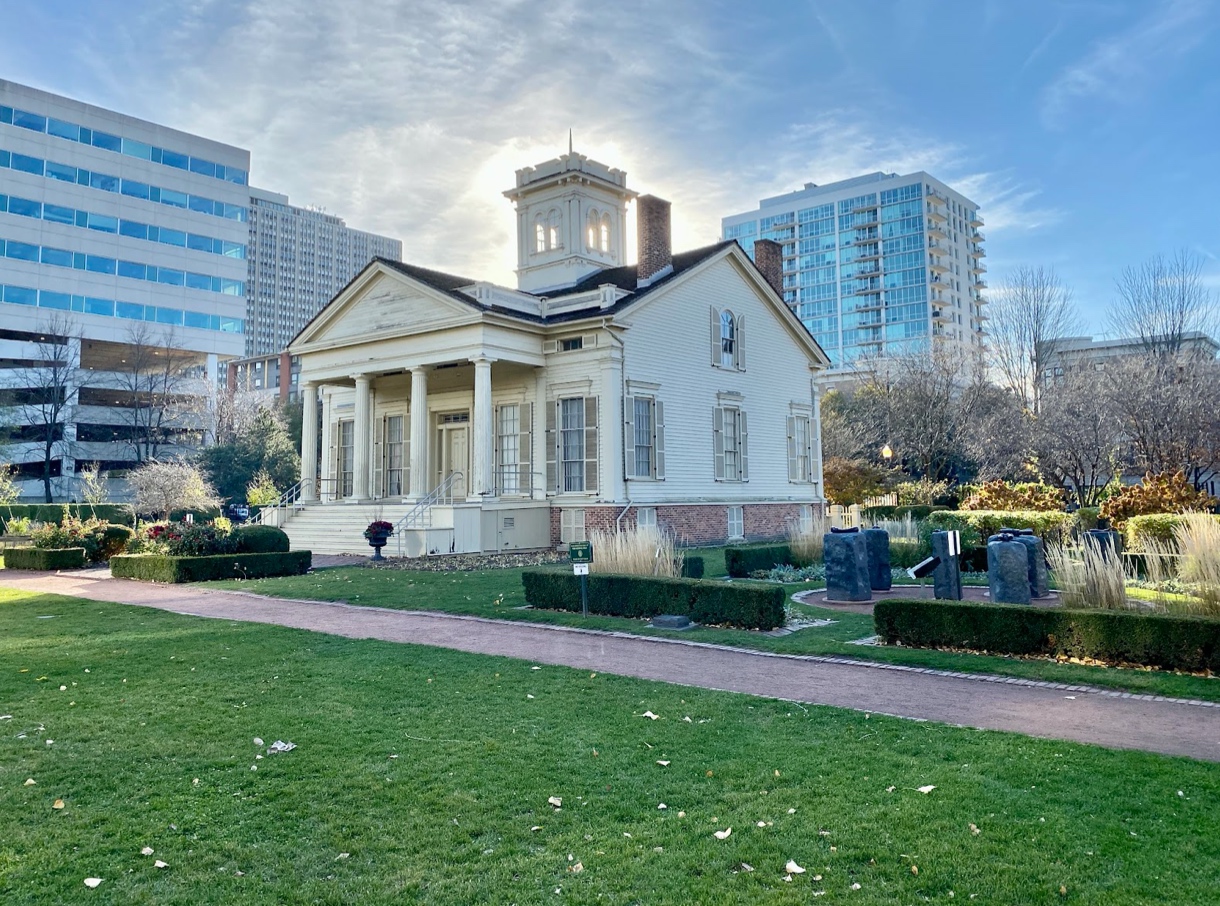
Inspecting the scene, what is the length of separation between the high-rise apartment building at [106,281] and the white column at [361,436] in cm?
2924

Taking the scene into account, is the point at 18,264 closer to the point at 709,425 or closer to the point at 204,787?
the point at 709,425

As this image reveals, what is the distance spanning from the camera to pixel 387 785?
5316 millimetres

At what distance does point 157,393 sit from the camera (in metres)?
52.8

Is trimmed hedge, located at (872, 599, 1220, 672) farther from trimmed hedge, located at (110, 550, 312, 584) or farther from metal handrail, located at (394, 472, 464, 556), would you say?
metal handrail, located at (394, 472, 464, 556)

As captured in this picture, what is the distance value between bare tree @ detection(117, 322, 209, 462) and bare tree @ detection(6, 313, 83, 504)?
3044mm

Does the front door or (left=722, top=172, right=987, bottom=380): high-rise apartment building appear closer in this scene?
the front door

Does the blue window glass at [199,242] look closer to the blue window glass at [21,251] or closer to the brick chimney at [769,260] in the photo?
the blue window glass at [21,251]

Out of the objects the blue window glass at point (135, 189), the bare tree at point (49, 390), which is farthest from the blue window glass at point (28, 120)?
the bare tree at point (49, 390)

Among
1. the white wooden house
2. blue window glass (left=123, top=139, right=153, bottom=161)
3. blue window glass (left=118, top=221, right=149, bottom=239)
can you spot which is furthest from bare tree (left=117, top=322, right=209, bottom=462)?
the white wooden house

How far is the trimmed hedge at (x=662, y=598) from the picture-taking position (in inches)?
451

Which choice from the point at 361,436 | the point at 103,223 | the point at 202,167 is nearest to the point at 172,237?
the point at 103,223

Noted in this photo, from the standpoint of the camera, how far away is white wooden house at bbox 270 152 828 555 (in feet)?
78.9

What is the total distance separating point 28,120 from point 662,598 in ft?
187

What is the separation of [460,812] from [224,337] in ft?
202
